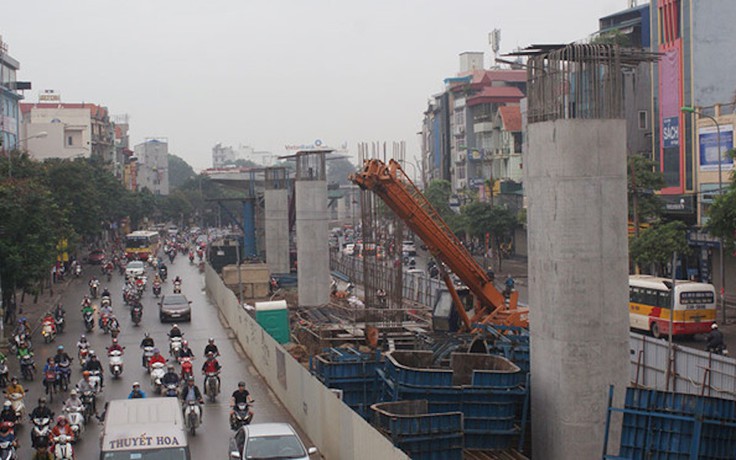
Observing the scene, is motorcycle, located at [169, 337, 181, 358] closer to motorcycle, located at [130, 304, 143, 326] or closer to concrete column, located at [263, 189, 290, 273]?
Answer: motorcycle, located at [130, 304, 143, 326]

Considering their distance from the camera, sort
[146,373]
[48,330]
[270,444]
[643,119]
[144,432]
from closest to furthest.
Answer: [144,432], [270,444], [146,373], [48,330], [643,119]

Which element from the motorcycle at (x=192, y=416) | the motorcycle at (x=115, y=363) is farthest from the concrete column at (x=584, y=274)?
the motorcycle at (x=115, y=363)

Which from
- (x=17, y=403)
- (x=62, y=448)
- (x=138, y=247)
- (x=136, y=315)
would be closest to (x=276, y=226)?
(x=136, y=315)

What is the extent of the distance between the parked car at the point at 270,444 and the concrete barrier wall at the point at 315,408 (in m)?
0.94

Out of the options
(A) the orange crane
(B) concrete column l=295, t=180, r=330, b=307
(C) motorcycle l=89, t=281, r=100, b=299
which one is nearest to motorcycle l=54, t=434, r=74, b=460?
(A) the orange crane

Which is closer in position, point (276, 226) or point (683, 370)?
point (683, 370)

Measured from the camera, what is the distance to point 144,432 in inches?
658

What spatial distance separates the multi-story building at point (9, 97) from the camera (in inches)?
3191

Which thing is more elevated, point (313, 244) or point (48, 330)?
point (313, 244)

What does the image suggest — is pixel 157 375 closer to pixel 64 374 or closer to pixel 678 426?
pixel 64 374

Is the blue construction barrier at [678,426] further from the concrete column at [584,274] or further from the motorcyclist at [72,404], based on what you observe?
the motorcyclist at [72,404]

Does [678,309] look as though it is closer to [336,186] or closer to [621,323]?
[621,323]

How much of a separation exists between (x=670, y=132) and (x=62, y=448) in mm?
40124

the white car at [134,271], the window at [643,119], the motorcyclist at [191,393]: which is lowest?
the motorcyclist at [191,393]
